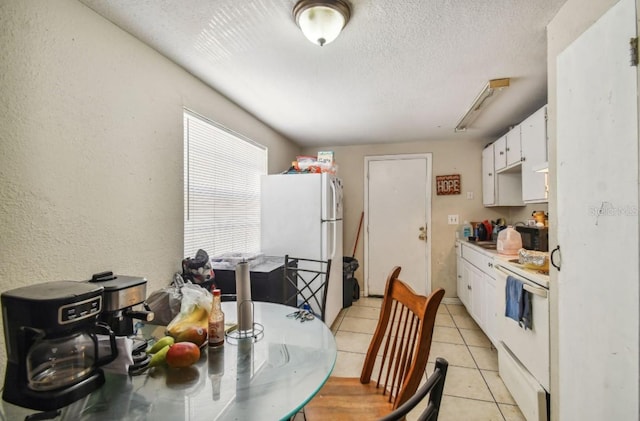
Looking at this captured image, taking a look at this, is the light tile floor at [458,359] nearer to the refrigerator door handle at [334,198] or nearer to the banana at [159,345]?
the banana at [159,345]

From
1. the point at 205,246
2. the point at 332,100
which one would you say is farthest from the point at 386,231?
the point at 205,246

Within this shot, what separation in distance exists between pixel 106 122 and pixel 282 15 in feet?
3.46

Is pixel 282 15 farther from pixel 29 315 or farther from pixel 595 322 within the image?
pixel 595 322

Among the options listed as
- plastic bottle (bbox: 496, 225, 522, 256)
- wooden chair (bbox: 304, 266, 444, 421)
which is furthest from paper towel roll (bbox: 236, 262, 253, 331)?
plastic bottle (bbox: 496, 225, 522, 256)

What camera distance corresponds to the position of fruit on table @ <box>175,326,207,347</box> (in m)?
1.14

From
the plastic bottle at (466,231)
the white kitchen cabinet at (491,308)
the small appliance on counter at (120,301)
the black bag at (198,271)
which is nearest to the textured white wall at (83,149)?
the black bag at (198,271)

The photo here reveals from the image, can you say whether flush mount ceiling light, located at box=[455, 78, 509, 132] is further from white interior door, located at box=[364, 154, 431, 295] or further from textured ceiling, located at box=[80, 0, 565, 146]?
white interior door, located at box=[364, 154, 431, 295]

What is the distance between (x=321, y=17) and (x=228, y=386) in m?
1.58

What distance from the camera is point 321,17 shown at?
1.40m

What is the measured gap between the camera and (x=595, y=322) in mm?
1166

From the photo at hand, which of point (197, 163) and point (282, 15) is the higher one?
point (282, 15)

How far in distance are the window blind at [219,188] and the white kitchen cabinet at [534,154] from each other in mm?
2558

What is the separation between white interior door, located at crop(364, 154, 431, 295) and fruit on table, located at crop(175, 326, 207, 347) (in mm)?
3461

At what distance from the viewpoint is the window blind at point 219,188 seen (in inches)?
86.8
